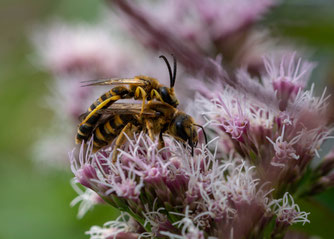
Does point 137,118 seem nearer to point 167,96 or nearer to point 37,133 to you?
point 167,96

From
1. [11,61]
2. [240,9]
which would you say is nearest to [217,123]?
[240,9]

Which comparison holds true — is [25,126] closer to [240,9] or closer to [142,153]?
[240,9]

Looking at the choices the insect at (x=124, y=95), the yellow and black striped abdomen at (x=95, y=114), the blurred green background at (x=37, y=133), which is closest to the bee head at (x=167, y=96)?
the insect at (x=124, y=95)

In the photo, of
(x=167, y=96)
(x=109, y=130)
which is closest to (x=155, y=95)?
(x=167, y=96)

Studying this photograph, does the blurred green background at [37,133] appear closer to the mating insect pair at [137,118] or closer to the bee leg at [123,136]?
the mating insect pair at [137,118]

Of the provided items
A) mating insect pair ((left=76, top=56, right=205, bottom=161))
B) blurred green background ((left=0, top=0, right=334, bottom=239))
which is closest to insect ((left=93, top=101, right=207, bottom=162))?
mating insect pair ((left=76, top=56, right=205, bottom=161))

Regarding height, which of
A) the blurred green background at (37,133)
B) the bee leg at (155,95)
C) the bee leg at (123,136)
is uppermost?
the blurred green background at (37,133)
